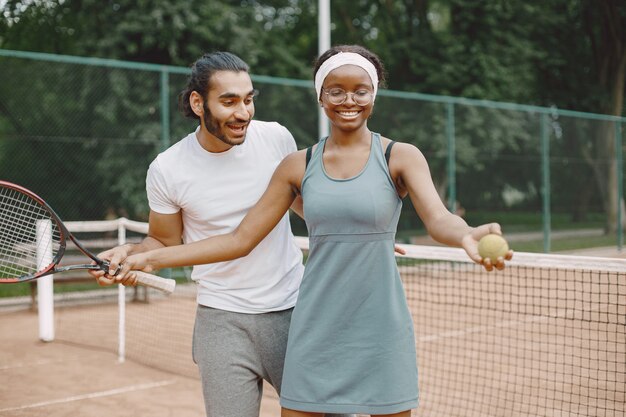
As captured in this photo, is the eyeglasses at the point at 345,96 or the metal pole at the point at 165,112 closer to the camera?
the eyeglasses at the point at 345,96

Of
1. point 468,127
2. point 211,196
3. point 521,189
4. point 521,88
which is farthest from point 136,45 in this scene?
point 211,196

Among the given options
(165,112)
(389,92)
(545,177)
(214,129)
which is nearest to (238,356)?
(214,129)

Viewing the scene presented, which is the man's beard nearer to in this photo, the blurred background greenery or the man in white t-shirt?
the man in white t-shirt

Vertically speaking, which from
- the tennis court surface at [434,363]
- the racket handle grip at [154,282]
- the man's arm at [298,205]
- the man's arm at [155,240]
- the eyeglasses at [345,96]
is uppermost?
the eyeglasses at [345,96]

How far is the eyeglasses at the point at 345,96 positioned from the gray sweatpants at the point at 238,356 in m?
0.84

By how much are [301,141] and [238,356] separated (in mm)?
11068

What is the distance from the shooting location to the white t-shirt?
9.50 ft

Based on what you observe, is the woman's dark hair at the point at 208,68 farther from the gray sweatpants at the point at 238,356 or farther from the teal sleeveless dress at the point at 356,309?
the gray sweatpants at the point at 238,356

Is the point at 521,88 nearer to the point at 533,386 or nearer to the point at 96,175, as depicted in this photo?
the point at 96,175

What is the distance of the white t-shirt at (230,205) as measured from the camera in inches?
114

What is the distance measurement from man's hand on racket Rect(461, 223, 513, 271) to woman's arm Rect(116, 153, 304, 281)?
687 millimetres

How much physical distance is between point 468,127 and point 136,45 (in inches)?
257

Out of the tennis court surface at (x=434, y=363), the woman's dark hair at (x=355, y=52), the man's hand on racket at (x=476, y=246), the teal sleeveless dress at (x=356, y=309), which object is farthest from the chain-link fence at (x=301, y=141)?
the man's hand on racket at (x=476, y=246)

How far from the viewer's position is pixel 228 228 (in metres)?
2.90
